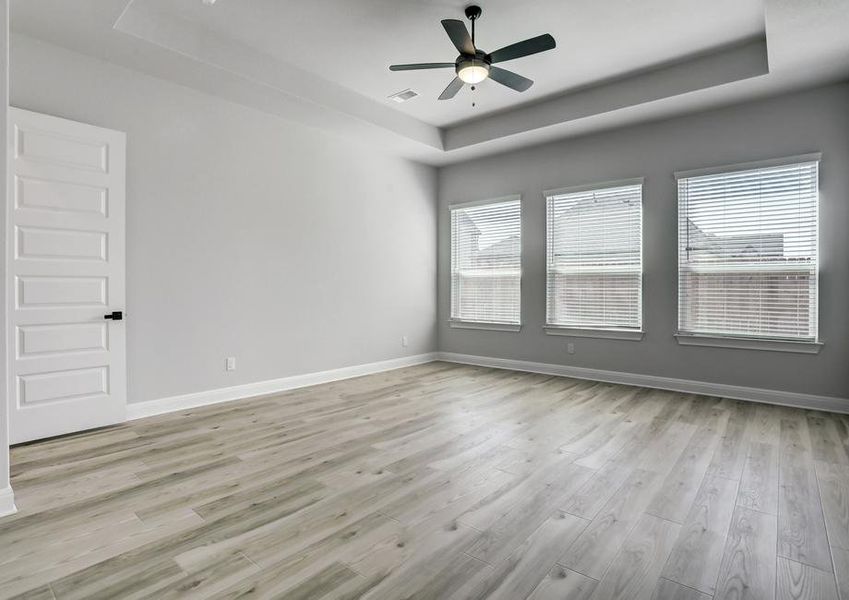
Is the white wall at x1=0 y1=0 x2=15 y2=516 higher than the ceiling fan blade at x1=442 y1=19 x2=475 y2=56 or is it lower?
lower

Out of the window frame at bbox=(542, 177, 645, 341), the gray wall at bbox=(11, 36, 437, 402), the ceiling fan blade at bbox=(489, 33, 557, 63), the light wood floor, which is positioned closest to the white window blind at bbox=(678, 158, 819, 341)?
the window frame at bbox=(542, 177, 645, 341)

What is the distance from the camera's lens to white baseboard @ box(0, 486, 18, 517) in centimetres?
228

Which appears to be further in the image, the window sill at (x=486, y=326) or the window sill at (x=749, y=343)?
the window sill at (x=486, y=326)

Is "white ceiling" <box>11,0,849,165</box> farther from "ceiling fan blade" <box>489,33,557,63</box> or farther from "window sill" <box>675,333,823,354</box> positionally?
"window sill" <box>675,333,823,354</box>

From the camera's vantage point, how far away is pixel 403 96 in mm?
5215

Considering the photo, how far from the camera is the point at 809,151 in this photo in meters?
4.43

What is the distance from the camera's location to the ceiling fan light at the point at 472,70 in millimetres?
3621

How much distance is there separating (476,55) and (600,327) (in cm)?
359

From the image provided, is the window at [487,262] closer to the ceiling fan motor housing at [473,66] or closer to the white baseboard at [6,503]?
the ceiling fan motor housing at [473,66]

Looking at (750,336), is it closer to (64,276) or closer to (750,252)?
(750,252)

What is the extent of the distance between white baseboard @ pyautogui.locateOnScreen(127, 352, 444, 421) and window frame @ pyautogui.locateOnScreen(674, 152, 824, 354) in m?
3.68

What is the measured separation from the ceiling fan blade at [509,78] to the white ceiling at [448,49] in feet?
1.32

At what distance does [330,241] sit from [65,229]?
271cm

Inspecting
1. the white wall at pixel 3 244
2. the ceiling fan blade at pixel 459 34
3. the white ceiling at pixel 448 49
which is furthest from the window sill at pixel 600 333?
the white wall at pixel 3 244
